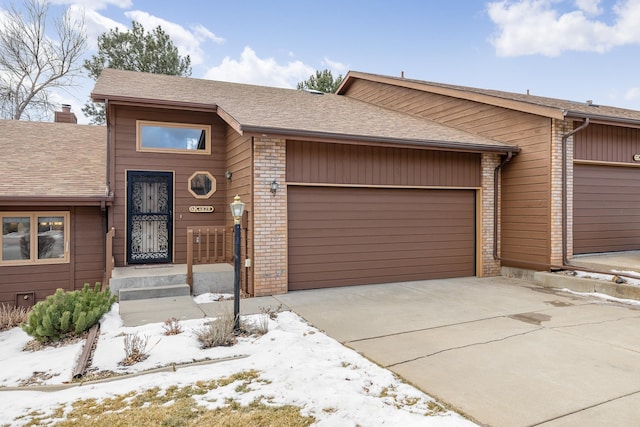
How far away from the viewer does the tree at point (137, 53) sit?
1772cm

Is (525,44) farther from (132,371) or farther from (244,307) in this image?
(132,371)

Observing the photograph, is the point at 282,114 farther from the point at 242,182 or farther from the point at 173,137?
the point at 173,137

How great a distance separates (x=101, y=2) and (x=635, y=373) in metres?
21.0

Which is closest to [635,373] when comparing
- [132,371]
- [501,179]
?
[132,371]

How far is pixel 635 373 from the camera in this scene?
11.8 ft

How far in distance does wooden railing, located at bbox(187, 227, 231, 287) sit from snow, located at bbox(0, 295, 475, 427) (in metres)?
3.10

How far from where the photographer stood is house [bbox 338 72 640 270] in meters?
7.94

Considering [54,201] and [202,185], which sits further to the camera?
[202,185]

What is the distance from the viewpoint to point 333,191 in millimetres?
7680

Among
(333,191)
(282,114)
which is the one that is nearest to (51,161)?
(282,114)

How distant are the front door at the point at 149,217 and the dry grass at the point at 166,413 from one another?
5.80m

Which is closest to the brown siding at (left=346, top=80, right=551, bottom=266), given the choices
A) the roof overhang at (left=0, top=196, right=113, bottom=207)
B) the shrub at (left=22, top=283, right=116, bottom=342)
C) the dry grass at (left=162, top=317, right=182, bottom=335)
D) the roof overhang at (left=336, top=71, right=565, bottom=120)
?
the roof overhang at (left=336, top=71, right=565, bottom=120)

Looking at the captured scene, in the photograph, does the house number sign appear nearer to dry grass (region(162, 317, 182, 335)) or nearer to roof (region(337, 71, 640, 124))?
dry grass (region(162, 317, 182, 335))

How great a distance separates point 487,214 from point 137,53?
17311 millimetres
